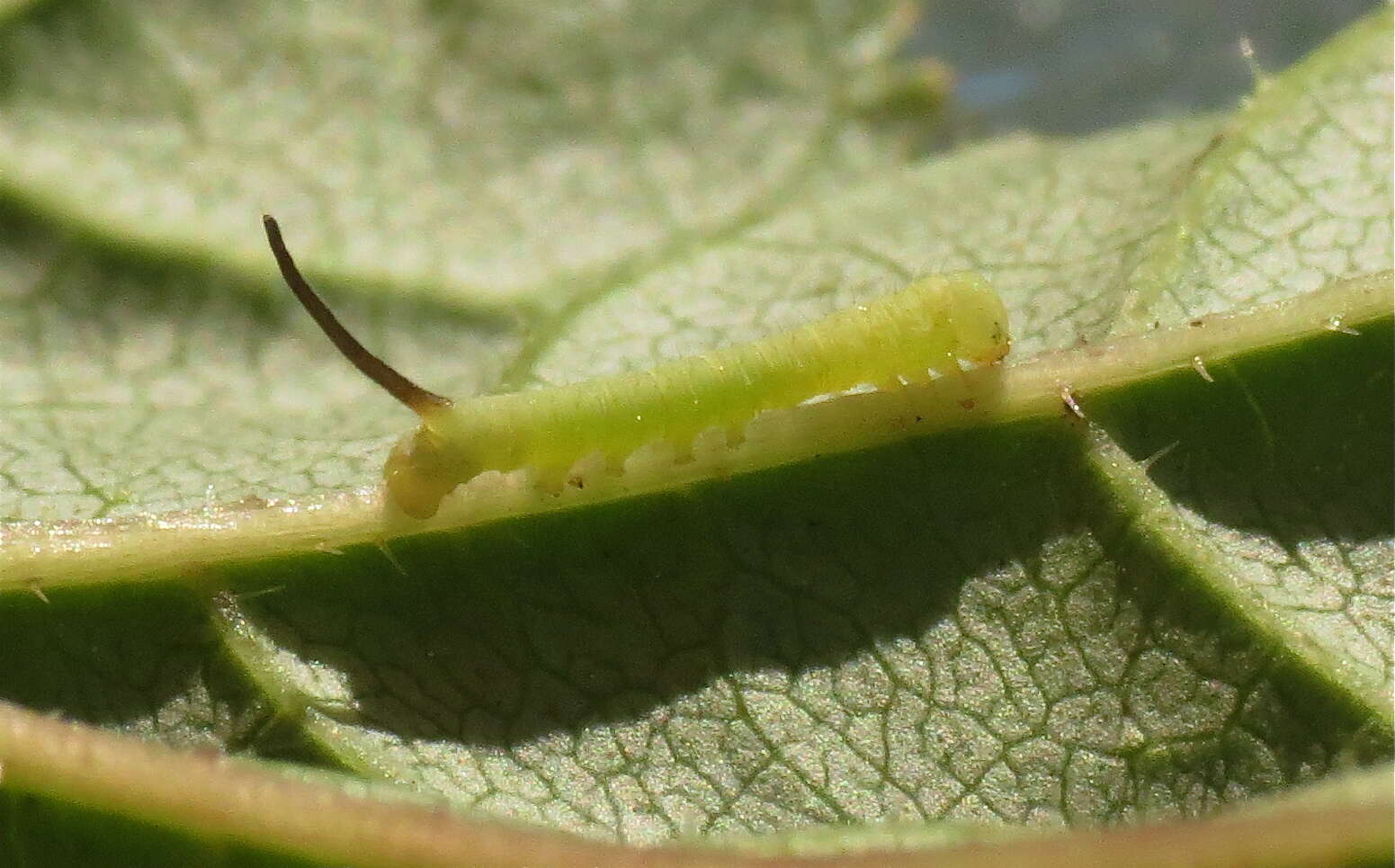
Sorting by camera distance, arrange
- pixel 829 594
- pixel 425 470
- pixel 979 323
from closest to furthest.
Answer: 1. pixel 425 470
2. pixel 829 594
3. pixel 979 323

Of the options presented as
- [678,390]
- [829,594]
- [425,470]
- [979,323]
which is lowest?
[829,594]

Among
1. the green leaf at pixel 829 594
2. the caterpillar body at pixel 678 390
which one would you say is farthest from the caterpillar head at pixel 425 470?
the green leaf at pixel 829 594

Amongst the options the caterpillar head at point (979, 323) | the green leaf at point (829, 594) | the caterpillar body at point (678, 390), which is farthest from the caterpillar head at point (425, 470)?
the caterpillar head at point (979, 323)

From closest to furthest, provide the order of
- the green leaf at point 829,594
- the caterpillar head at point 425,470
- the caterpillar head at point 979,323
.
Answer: the green leaf at point 829,594, the caterpillar head at point 425,470, the caterpillar head at point 979,323

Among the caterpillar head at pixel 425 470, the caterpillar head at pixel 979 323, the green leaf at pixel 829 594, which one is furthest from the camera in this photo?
the caterpillar head at pixel 979 323

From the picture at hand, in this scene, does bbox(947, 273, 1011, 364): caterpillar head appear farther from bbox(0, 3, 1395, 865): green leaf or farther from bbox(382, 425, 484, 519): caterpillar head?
bbox(382, 425, 484, 519): caterpillar head

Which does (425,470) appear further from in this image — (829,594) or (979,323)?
(979,323)

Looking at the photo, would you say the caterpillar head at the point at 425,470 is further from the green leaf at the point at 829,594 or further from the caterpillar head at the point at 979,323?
the caterpillar head at the point at 979,323

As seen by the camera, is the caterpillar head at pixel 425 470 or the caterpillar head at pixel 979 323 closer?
the caterpillar head at pixel 425 470

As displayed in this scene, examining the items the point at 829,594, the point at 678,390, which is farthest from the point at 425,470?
the point at 829,594

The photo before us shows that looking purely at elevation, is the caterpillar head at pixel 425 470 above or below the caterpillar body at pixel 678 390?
below
